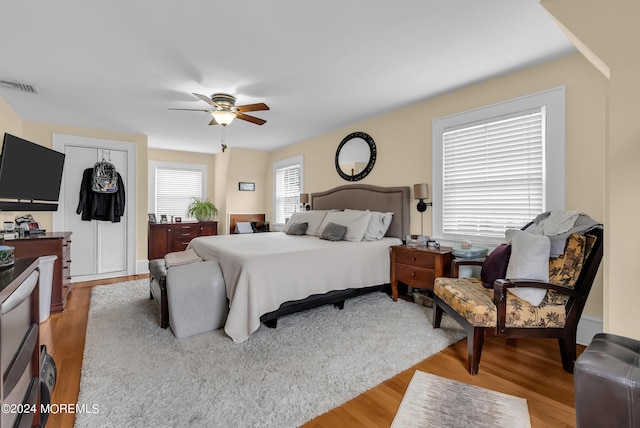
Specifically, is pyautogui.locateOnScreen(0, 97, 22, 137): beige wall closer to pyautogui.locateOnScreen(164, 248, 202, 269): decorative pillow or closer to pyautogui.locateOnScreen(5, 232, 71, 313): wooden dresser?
pyautogui.locateOnScreen(5, 232, 71, 313): wooden dresser

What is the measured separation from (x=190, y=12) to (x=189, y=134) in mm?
3528

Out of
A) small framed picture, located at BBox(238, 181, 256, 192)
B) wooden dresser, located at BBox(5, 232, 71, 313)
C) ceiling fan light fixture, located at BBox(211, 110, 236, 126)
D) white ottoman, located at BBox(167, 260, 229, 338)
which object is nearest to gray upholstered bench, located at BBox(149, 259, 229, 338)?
white ottoman, located at BBox(167, 260, 229, 338)

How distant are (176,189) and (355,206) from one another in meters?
4.45

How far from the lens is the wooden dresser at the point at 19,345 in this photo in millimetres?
928

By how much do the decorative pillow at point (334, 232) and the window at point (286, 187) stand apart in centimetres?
215

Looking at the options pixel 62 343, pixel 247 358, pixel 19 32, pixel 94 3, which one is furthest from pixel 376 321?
pixel 19 32

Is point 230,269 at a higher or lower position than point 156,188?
lower

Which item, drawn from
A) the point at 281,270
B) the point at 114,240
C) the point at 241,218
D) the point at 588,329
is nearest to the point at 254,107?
the point at 281,270

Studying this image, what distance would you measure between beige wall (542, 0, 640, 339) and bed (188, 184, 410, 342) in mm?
2074

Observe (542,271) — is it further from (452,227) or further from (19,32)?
(19,32)

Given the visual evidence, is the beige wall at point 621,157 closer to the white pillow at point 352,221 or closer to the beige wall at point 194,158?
the white pillow at point 352,221

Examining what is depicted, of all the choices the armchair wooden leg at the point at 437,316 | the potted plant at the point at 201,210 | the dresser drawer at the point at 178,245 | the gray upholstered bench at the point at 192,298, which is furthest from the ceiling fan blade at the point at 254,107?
the dresser drawer at the point at 178,245

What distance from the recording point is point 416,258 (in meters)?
3.31

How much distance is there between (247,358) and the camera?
7.37 feet
